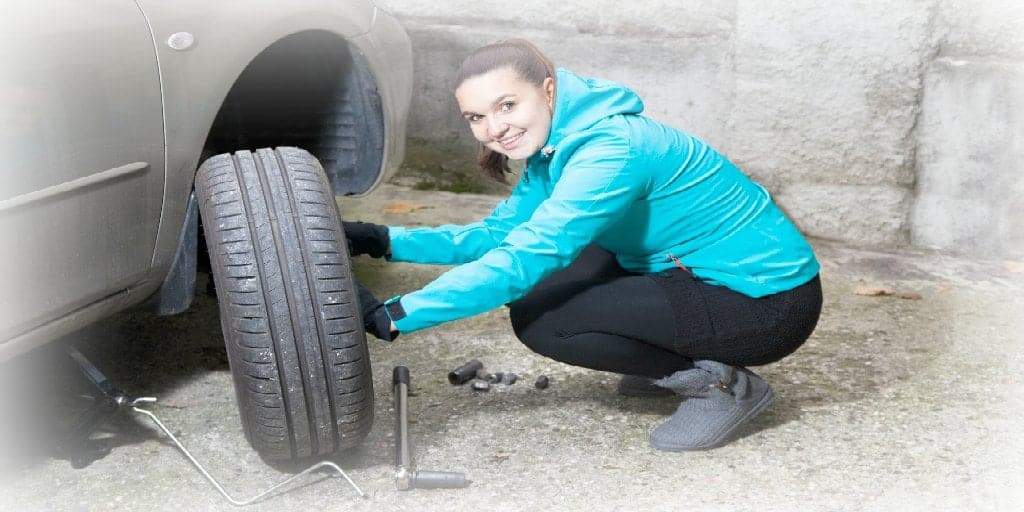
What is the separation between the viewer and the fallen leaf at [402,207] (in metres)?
4.72

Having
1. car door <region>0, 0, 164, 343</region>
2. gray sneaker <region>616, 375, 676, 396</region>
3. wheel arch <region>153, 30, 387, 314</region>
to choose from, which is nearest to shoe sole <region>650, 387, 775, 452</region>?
gray sneaker <region>616, 375, 676, 396</region>

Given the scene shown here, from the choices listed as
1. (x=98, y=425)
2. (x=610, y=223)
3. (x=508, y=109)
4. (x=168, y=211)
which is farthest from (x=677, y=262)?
(x=98, y=425)

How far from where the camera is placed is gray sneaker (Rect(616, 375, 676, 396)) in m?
3.02

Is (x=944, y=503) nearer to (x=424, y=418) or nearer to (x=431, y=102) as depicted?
(x=424, y=418)

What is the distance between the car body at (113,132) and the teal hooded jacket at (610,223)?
0.54 m

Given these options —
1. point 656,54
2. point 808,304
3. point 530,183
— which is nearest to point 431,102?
point 656,54

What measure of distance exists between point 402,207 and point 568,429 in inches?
81.9

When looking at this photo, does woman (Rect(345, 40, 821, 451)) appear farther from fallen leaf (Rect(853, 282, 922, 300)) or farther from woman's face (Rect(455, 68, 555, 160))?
fallen leaf (Rect(853, 282, 922, 300))

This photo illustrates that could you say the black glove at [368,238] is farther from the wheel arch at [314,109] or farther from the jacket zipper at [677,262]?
the jacket zipper at [677,262]

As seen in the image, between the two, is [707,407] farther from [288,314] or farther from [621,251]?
[288,314]

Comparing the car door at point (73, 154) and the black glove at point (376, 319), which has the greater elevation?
the car door at point (73, 154)

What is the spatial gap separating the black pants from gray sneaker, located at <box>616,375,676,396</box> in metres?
0.29

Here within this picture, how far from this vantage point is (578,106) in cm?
256

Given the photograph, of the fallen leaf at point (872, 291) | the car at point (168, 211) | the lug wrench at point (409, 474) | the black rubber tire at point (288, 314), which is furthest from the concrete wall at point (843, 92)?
the black rubber tire at point (288, 314)
